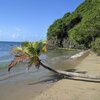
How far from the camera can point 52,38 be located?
9931 cm

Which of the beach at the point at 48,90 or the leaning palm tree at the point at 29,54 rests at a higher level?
the leaning palm tree at the point at 29,54

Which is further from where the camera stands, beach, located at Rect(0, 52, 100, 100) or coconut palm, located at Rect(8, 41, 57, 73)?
coconut palm, located at Rect(8, 41, 57, 73)

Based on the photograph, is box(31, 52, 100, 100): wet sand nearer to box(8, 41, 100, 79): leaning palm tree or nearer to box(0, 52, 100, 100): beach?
box(0, 52, 100, 100): beach

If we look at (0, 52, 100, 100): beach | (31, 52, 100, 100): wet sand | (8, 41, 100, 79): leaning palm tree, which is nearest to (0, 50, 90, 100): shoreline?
(0, 52, 100, 100): beach

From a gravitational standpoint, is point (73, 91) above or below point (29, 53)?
below

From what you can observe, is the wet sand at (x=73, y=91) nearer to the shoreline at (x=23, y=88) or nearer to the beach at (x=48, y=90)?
the beach at (x=48, y=90)

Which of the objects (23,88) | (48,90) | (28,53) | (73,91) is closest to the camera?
(73,91)

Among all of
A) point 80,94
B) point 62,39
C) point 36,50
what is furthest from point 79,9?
point 80,94

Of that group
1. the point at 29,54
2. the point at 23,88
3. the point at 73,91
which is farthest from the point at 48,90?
the point at 29,54

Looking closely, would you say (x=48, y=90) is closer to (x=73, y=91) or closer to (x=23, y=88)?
(x=73, y=91)

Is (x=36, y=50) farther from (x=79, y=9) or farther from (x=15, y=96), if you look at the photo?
(x=79, y=9)

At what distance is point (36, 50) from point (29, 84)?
2736 mm

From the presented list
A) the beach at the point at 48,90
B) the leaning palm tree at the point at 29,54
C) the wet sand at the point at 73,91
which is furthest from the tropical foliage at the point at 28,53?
the wet sand at the point at 73,91

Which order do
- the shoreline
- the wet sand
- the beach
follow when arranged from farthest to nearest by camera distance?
the shoreline → the beach → the wet sand
